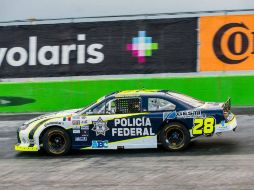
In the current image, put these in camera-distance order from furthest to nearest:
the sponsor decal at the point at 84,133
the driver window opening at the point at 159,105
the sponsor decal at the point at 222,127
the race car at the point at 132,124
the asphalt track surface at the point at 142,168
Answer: the sponsor decal at the point at 84,133, the driver window opening at the point at 159,105, the race car at the point at 132,124, the sponsor decal at the point at 222,127, the asphalt track surface at the point at 142,168

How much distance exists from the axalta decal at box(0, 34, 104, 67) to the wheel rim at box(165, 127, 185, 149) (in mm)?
6474

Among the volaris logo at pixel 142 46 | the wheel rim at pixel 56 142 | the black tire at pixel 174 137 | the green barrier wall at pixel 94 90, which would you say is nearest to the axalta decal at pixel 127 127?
the black tire at pixel 174 137

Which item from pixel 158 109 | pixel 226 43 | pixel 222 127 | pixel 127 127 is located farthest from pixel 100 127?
pixel 226 43

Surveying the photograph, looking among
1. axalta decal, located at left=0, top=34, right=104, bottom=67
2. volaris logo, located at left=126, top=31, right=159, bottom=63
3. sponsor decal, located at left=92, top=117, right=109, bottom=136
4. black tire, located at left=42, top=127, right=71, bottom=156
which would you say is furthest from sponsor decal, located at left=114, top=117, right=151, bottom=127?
axalta decal, located at left=0, top=34, right=104, bottom=67

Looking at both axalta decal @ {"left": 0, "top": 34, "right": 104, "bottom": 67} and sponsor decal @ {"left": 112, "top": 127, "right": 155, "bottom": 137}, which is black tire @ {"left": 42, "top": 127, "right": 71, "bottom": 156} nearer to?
sponsor decal @ {"left": 112, "top": 127, "right": 155, "bottom": 137}

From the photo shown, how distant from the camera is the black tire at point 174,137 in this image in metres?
11.6

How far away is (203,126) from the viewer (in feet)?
38.0

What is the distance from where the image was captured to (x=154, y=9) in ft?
67.8

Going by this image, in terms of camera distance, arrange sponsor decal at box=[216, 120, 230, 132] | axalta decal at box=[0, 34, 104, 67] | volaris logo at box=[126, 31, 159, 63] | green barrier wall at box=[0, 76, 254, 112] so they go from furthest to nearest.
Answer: axalta decal at box=[0, 34, 104, 67] < volaris logo at box=[126, 31, 159, 63] < green barrier wall at box=[0, 76, 254, 112] < sponsor decal at box=[216, 120, 230, 132]

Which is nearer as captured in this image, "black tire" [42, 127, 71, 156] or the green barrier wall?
"black tire" [42, 127, 71, 156]

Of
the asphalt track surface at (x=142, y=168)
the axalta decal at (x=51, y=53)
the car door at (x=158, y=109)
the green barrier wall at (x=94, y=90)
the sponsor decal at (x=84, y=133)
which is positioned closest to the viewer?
the asphalt track surface at (x=142, y=168)

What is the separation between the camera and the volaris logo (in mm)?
17266

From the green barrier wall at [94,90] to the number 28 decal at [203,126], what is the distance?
5.09 metres

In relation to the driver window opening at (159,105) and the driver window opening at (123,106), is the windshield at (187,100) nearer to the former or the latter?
the driver window opening at (159,105)
